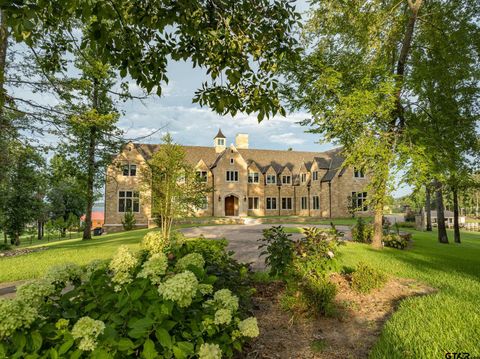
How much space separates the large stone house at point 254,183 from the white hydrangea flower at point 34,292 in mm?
28379

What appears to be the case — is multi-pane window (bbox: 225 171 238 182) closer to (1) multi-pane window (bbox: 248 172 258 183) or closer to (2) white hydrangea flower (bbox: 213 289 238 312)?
(1) multi-pane window (bbox: 248 172 258 183)

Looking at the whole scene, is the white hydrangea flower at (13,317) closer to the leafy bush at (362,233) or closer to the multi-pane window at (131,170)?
the leafy bush at (362,233)

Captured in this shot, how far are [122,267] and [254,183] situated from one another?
130ft

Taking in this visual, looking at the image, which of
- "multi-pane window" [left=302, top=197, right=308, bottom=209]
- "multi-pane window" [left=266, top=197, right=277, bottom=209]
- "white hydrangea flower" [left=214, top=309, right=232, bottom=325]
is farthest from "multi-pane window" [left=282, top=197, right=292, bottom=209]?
"white hydrangea flower" [left=214, top=309, right=232, bottom=325]

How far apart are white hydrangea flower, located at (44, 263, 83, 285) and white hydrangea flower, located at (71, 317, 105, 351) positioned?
100 centimetres

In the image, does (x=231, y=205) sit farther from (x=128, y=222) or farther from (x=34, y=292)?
(x=34, y=292)

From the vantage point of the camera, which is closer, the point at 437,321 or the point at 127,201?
the point at 437,321

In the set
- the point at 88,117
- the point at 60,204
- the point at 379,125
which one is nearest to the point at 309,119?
the point at 379,125

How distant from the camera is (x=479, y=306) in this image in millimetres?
5621

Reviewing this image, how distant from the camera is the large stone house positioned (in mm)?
35188

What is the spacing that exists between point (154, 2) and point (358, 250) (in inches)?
500

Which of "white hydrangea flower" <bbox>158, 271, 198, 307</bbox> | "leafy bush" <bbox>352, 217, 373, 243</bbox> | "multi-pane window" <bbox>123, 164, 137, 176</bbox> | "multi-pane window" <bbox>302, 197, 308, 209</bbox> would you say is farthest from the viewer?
"multi-pane window" <bbox>302, 197, 308, 209</bbox>

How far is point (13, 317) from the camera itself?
2.25 meters

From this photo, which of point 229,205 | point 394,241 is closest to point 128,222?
point 229,205
